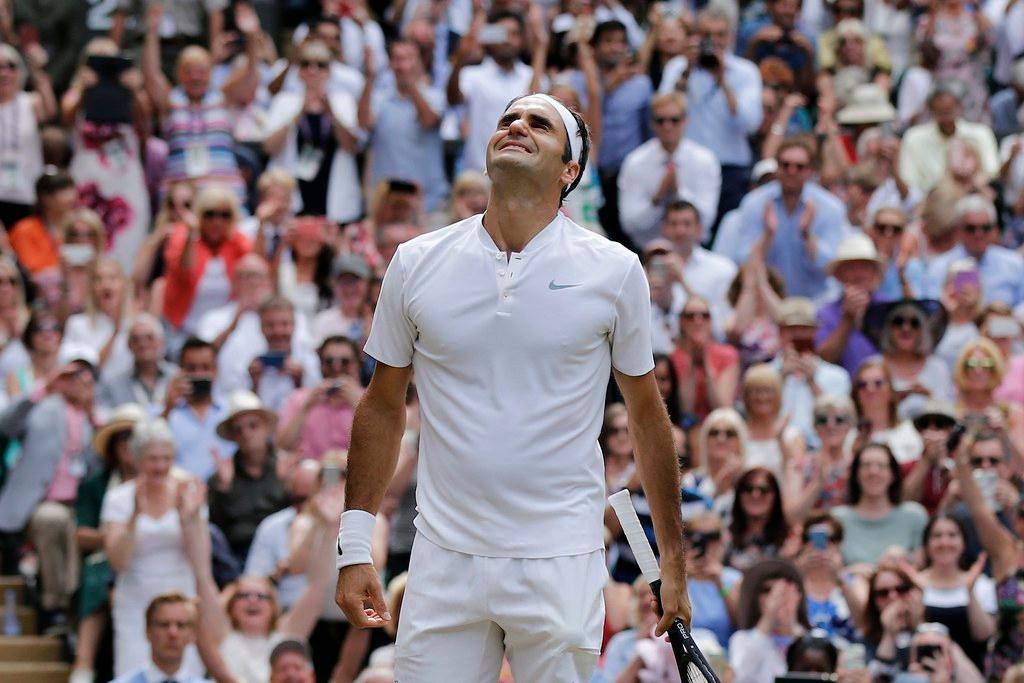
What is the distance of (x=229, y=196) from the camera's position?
13.4 m

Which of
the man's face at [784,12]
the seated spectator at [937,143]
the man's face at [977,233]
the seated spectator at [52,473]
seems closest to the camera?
the seated spectator at [52,473]

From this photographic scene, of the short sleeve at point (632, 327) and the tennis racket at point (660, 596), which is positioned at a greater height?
the short sleeve at point (632, 327)

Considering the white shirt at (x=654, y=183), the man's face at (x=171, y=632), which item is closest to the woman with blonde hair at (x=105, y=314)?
the man's face at (x=171, y=632)

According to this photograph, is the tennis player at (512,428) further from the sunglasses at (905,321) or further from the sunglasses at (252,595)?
the sunglasses at (905,321)

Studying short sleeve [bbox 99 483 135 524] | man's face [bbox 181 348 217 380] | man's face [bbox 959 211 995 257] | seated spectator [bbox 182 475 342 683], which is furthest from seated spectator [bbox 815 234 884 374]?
short sleeve [bbox 99 483 135 524]

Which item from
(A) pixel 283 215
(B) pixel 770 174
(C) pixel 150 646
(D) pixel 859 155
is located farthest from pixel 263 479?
(D) pixel 859 155

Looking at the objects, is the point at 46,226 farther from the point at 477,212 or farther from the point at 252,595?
the point at 252,595

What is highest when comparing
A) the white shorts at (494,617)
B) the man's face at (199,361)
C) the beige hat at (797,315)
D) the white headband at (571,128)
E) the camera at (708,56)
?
the camera at (708,56)

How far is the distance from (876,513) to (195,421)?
3.60m

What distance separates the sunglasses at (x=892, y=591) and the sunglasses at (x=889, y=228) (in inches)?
165

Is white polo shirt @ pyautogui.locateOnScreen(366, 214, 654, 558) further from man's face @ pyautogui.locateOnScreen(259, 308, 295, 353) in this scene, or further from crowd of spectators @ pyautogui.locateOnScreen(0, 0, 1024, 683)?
man's face @ pyautogui.locateOnScreen(259, 308, 295, 353)

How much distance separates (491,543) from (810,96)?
37.4ft

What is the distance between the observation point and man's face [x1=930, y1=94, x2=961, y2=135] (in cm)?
A: 1539

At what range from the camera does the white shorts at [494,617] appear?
5414 millimetres
